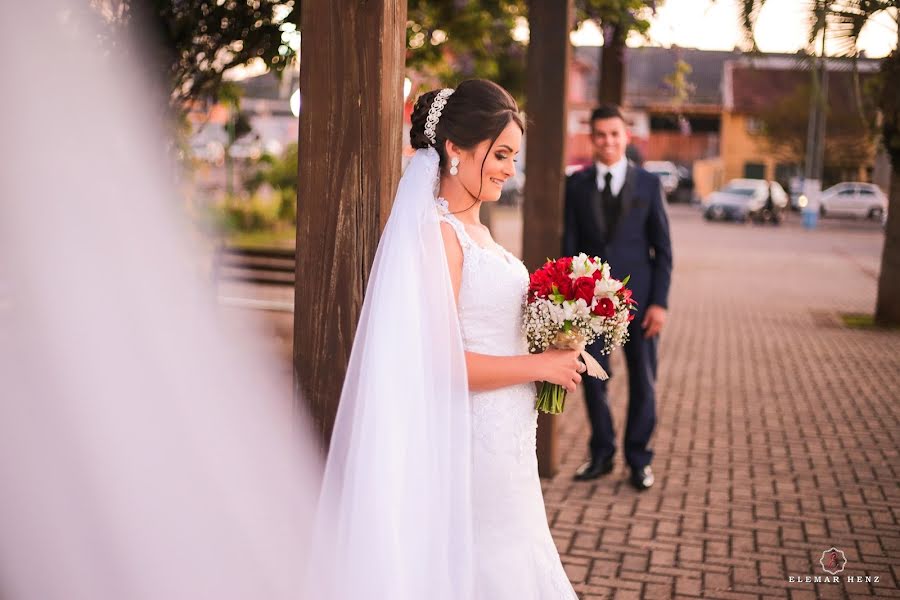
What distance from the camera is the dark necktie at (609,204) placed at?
5848 mm

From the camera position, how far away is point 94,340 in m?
8.95

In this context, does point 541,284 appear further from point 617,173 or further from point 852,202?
point 852,202

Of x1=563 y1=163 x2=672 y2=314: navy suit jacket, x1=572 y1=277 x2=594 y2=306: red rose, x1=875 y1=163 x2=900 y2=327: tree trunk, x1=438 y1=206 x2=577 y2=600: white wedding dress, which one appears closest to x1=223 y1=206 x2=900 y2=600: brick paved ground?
x1=875 y1=163 x2=900 y2=327: tree trunk

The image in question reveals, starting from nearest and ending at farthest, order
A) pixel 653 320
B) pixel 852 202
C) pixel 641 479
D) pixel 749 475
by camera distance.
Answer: pixel 653 320 < pixel 641 479 < pixel 749 475 < pixel 852 202

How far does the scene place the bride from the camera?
2814 millimetres

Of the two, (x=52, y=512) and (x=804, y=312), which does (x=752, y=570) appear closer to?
(x=52, y=512)

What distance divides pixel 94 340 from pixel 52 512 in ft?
13.6

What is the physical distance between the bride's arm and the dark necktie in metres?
2.81

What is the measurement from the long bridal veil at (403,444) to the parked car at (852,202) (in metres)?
42.2

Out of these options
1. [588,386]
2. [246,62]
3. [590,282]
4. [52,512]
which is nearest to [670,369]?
[588,386]

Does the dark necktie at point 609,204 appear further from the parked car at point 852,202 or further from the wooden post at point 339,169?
the parked car at point 852,202

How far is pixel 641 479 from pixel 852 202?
39.8 metres

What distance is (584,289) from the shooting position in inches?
122

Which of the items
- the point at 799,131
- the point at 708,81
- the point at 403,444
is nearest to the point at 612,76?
the point at 403,444
